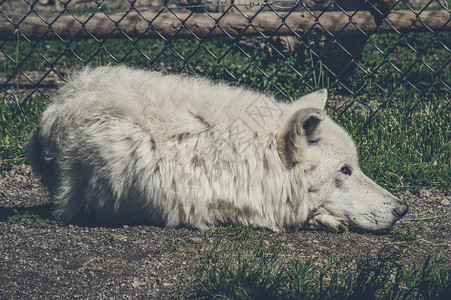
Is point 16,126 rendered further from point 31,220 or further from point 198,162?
point 198,162

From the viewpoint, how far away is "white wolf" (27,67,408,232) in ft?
10.3

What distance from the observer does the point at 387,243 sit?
10.6ft

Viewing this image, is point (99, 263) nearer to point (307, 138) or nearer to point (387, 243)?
point (307, 138)

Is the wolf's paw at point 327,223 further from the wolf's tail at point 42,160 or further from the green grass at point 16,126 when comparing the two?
the green grass at point 16,126

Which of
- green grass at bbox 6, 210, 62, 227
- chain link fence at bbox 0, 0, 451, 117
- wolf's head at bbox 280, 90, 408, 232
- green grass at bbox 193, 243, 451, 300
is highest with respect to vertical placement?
chain link fence at bbox 0, 0, 451, 117

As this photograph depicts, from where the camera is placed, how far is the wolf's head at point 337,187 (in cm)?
327

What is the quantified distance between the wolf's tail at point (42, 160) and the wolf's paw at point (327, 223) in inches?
67.6

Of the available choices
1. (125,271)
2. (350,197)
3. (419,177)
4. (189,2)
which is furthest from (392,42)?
(125,271)

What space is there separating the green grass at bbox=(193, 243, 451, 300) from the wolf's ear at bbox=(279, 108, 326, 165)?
27.3 inches

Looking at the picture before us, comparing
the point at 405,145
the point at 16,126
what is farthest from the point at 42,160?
the point at 405,145

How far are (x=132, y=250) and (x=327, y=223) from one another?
1262 millimetres

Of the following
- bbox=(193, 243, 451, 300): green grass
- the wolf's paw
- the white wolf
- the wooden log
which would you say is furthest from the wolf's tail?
the wooden log

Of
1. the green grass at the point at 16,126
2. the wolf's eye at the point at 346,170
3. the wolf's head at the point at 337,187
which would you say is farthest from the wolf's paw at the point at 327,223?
the green grass at the point at 16,126

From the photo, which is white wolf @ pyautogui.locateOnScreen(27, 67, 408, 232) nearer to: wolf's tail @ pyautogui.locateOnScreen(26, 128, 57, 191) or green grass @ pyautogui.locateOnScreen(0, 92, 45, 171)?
wolf's tail @ pyautogui.locateOnScreen(26, 128, 57, 191)
